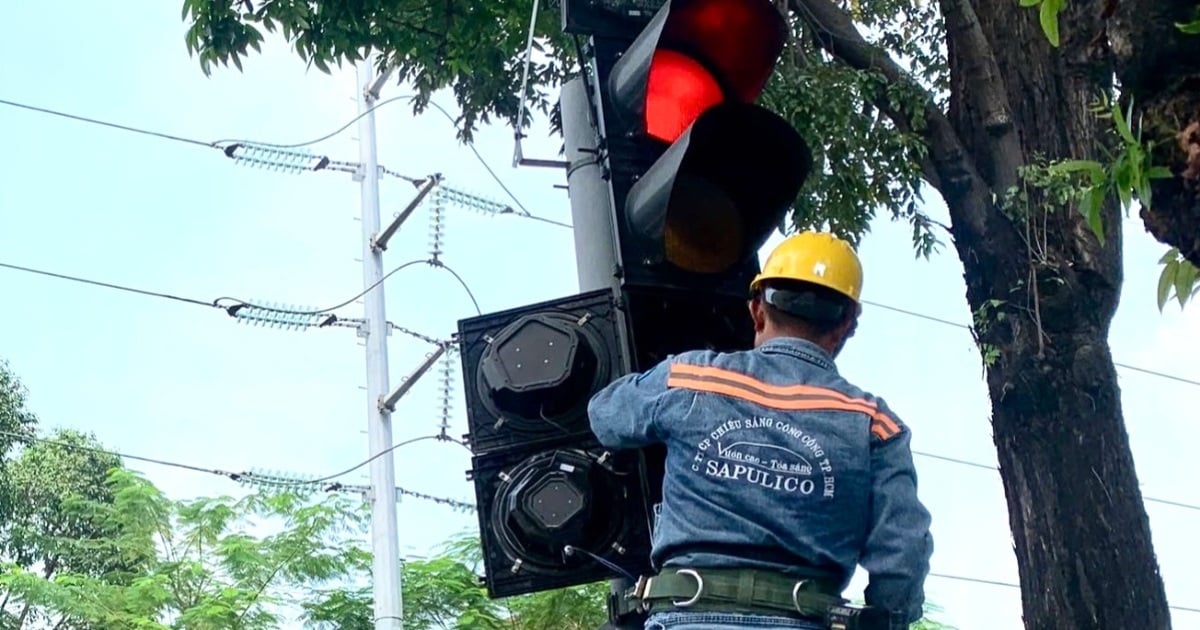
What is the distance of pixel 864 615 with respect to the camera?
12.1 ft

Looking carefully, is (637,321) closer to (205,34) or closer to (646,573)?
(646,573)

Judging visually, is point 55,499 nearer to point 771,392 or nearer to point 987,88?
point 987,88

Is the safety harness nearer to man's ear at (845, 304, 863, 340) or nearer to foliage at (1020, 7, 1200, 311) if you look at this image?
man's ear at (845, 304, 863, 340)

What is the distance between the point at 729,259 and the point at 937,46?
5.79 m

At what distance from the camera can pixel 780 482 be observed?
3.78 m

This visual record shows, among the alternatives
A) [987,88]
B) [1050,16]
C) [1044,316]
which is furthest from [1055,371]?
[1050,16]

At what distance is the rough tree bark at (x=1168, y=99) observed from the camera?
342 centimetres

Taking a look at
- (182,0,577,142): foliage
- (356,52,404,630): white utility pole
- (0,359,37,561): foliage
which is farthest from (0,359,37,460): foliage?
(182,0,577,142): foliage

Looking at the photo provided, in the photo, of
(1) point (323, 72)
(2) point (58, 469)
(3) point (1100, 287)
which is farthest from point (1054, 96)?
(2) point (58, 469)

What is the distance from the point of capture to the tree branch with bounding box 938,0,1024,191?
24.4ft

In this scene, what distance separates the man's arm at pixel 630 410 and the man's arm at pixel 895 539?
50cm

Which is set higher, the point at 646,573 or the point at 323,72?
the point at 323,72

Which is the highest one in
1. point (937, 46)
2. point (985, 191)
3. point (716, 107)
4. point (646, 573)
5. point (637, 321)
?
point (937, 46)

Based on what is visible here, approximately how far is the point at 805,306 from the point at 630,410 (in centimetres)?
49
